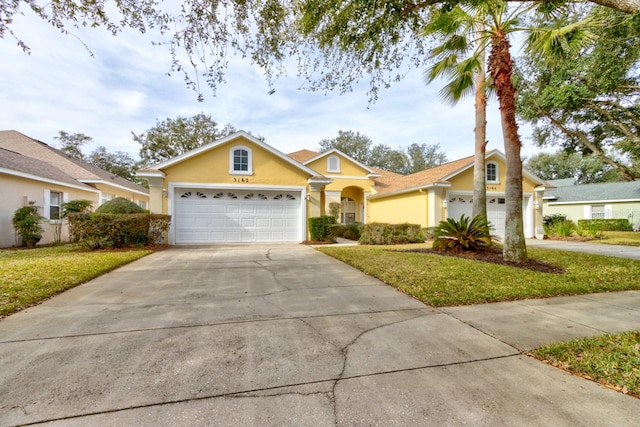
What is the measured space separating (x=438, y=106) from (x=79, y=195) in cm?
1761

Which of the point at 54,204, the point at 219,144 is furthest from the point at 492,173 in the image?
the point at 54,204

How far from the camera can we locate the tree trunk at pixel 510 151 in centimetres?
732

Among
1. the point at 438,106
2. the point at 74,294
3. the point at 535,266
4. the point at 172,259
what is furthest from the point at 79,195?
the point at 535,266

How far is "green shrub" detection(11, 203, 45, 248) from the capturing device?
10.6 m

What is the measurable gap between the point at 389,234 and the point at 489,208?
22.2 feet

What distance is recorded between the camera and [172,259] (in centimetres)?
824

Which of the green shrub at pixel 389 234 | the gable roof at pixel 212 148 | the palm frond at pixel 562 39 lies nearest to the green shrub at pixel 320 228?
the green shrub at pixel 389 234

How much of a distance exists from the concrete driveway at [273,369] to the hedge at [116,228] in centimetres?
626

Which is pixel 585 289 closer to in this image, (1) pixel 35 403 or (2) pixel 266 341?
(2) pixel 266 341

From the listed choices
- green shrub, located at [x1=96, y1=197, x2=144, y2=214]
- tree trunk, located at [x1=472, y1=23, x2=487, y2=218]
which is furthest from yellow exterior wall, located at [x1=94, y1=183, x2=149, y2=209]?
tree trunk, located at [x1=472, y1=23, x2=487, y2=218]

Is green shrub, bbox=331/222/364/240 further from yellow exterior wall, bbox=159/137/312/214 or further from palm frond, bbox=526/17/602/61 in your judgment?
palm frond, bbox=526/17/602/61

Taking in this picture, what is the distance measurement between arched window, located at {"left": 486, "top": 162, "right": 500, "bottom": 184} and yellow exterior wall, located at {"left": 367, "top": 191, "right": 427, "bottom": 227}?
149 inches

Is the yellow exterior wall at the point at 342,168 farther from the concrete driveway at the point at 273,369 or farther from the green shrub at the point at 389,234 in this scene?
the concrete driveway at the point at 273,369

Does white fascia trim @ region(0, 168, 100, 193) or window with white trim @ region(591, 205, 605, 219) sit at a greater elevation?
white fascia trim @ region(0, 168, 100, 193)
